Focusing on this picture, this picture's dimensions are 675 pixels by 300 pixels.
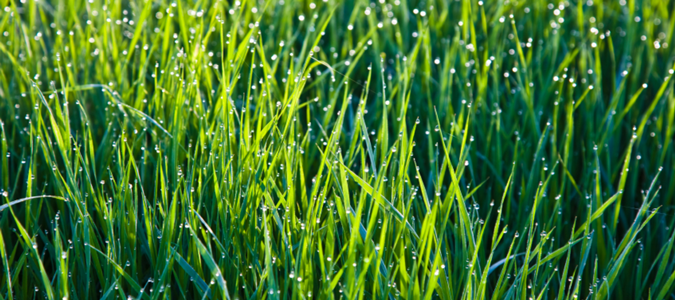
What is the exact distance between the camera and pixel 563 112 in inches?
60.0

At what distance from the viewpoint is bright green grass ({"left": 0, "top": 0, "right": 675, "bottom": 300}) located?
0.98m

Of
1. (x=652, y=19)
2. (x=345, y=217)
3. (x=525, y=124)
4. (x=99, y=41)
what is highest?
(x=652, y=19)

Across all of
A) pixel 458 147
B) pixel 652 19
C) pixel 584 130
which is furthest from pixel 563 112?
pixel 652 19

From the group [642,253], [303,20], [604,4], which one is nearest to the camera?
[642,253]

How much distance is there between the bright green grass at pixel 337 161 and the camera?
98 cm

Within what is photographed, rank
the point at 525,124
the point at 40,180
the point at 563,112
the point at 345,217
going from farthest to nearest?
the point at 563,112 < the point at 525,124 < the point at 40,180 < the point at 345,217

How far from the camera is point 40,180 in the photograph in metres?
1.25

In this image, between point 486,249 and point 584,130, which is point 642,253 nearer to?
point 486,249

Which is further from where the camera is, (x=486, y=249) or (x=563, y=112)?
(x=563, y=112)

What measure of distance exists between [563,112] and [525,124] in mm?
202

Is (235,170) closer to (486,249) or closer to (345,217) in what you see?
(345,217)

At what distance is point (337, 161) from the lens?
103 cm

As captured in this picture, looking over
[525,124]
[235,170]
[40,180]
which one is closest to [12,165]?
[40,180]

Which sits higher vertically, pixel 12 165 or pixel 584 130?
pixel 584 130
